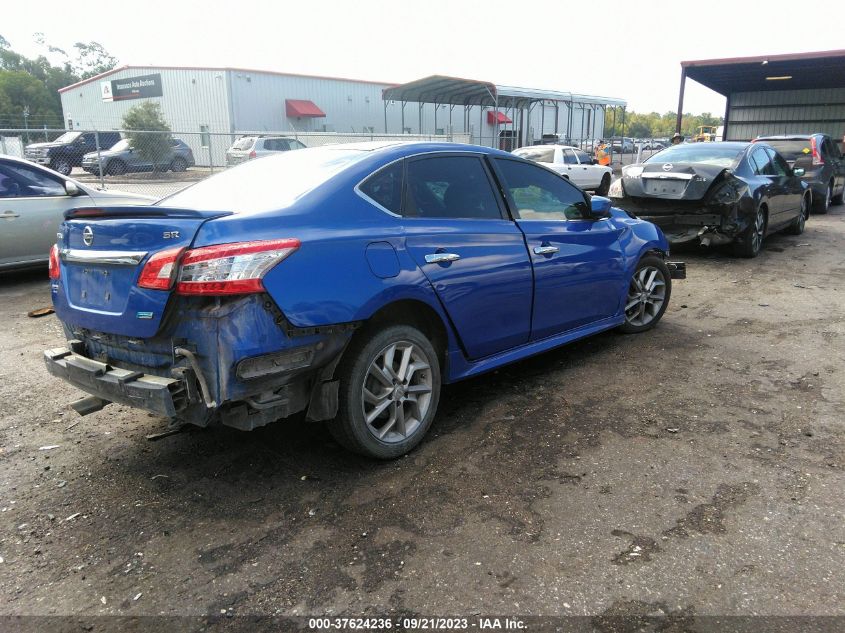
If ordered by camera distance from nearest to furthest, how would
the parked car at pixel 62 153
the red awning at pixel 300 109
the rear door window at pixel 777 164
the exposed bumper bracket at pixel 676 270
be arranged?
the exposed bumper bracket at pixel 676 270 → the rear door window at pixel 777 164 → the parked car at pixel 62 153 → the red awning at pixel 300 109

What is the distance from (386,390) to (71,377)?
1595 millimetres

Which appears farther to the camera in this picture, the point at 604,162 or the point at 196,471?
the point at 604,162

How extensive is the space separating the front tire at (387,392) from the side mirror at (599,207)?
6.58 ft

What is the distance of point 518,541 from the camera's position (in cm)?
281

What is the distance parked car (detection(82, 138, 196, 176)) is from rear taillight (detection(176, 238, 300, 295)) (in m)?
12.4

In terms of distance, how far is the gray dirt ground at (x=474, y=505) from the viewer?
2.50m

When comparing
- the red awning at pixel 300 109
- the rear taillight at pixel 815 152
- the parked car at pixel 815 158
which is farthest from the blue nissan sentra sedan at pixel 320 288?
the red awning at pixel 300 109

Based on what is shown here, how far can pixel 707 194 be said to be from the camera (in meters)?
8.68

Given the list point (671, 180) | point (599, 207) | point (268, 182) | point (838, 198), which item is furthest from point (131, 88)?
point (268, 182)

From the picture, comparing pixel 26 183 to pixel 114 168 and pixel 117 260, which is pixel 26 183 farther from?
pixel 114 168

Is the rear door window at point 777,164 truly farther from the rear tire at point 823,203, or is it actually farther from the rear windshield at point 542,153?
the rear windshield at point 542,153

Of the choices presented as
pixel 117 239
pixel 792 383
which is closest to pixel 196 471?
pixel 117 239

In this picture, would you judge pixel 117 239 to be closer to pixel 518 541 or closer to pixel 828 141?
pixel 518 541

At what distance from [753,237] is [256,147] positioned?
645 inches
